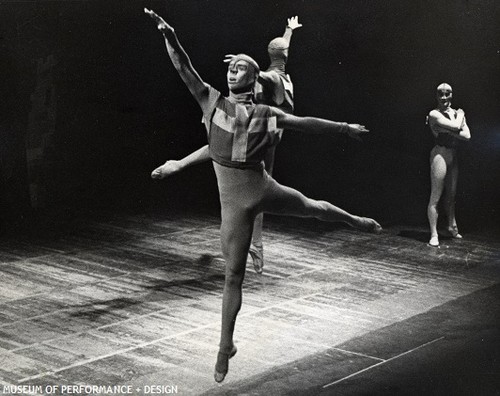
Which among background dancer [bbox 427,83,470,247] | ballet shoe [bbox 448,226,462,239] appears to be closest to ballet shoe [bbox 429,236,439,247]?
background dancer [bbox 427,83,470,247]

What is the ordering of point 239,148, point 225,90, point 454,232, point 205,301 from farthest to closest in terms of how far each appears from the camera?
point 225,90 → point 454,232 → point 205,301 → point 239,148

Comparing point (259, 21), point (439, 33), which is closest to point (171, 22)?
point (259, 21)

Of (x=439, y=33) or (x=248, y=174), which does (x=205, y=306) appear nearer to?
(x=248, y=174)

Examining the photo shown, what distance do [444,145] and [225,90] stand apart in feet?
10.3

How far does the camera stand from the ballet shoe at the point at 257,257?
8.20m

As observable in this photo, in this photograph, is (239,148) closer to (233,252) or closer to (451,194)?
(233,252)

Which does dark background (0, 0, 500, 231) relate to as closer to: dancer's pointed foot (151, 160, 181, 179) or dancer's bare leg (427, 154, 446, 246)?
dancer's bare leg (427, 154, 446, 246)

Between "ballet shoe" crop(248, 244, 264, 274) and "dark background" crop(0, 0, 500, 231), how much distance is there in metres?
2.75

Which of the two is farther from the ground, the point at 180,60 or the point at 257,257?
the point at 180,60

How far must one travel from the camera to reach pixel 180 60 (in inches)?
201

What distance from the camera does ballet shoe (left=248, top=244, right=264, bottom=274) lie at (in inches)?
323

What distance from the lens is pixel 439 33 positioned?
10969mm

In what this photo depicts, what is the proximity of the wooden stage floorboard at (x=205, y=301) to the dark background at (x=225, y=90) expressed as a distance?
46.1 inches

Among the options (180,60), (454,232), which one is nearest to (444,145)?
(454,232)
